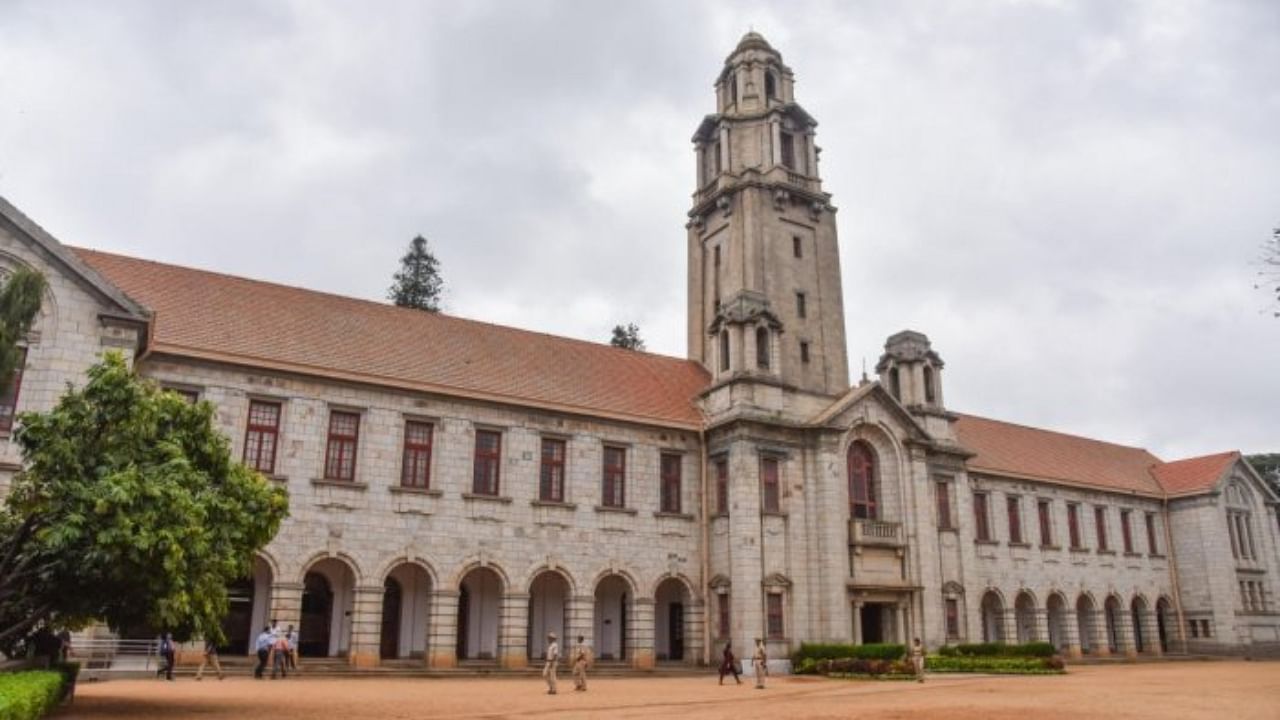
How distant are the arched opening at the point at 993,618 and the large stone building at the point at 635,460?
0.49 ft

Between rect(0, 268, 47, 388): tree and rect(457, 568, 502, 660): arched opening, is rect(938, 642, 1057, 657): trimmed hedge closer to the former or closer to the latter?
rect(457, 568, 502, 660): arched opening

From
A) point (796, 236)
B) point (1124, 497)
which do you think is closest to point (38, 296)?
point (796, 236)

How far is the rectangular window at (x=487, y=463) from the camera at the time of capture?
29.7m

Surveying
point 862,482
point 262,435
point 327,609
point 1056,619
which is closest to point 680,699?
point 327,609

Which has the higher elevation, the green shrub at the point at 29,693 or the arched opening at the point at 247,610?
the arched opening at the point at 247,610

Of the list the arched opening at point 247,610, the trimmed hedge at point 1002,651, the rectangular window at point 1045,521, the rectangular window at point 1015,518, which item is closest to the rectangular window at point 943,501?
the trimmed hedge at point 1002,651

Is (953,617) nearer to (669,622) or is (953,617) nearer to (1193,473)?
(669,622)

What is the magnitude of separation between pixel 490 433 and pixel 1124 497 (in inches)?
1277

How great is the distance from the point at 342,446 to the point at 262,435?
218 cm

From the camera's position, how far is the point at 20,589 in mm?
15312

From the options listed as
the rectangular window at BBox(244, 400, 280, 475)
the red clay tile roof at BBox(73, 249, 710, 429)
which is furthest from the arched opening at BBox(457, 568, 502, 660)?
the rectangular window at BBox(244, 400, 280, 475)

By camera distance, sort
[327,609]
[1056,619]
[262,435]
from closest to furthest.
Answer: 1. [262,435]
2. [327,609]
3. [1056,619]

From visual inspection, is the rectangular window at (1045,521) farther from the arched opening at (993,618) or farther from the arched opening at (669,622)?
the arched opening at (669,622)

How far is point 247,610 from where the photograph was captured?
1077 inches
